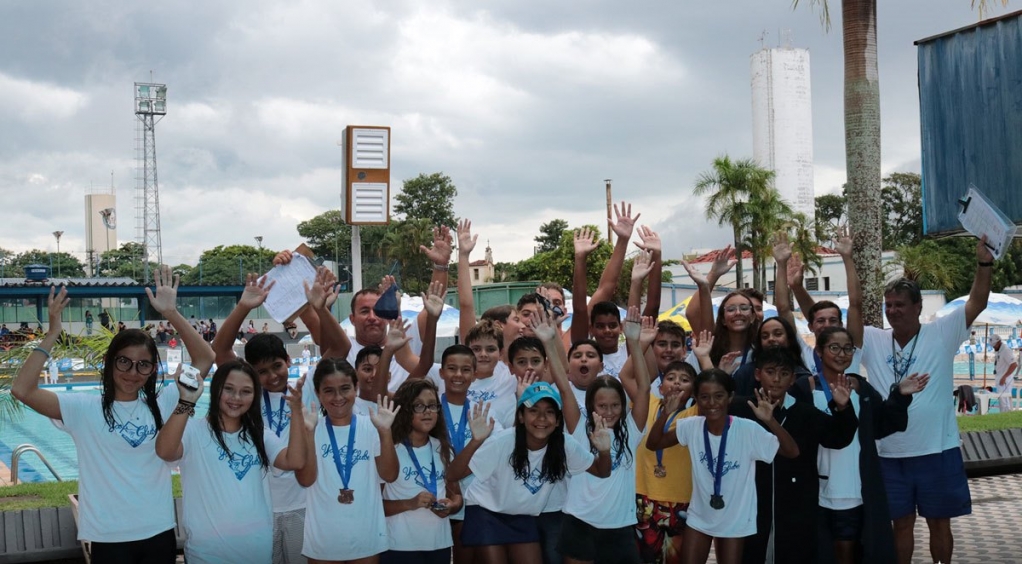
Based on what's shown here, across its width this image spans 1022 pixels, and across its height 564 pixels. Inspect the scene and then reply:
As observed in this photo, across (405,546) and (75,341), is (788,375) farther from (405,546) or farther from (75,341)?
(75,341)

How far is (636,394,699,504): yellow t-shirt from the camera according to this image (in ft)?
17.9

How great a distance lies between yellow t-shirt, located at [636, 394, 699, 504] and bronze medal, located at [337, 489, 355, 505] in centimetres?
178

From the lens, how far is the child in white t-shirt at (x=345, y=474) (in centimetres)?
464

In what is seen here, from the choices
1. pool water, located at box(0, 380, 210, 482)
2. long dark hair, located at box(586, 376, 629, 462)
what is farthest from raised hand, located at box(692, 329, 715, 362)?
pool water, located at box(0, 380, 210, 482)

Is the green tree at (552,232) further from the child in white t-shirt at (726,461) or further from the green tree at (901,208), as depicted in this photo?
the child in white t-shirt at (726,461)

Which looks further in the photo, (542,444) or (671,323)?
(671,323)

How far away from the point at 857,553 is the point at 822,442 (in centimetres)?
67

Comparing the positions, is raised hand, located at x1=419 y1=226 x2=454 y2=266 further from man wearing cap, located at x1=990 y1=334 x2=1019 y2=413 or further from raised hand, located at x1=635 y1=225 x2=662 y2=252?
man wearing cap, located at x1=990 y1=334 x2=1019 y2=413

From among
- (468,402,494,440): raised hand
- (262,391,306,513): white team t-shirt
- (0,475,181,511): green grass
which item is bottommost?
(0,475,181,511): green grass

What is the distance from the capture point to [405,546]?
4.83 m

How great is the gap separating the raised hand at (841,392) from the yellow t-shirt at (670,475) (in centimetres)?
80

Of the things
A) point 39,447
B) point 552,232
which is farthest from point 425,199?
point 39,447

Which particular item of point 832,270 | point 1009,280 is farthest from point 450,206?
point 1009,280

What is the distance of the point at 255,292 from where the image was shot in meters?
5.61
